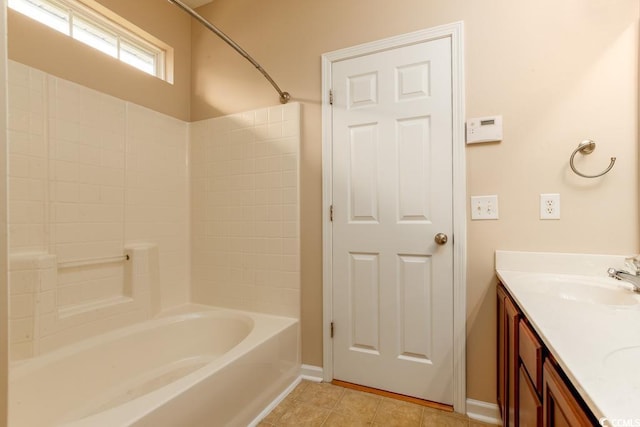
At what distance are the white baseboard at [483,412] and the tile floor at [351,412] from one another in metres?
0.04

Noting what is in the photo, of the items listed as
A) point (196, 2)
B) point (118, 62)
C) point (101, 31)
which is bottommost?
point (118, 62)

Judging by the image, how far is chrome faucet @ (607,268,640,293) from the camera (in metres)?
1.08

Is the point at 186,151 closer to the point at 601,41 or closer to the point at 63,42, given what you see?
the point at 63,42

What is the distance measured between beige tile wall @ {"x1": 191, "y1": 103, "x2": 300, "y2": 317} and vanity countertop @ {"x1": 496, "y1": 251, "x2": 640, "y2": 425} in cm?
128

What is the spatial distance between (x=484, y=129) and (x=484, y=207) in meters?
0.41

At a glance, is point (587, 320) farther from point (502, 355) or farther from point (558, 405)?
point (502, 355)

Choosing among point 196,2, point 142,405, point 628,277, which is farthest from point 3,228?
point 196,2

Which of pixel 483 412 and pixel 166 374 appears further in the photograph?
pixel 166 374

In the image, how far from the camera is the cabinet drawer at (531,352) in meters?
0.78

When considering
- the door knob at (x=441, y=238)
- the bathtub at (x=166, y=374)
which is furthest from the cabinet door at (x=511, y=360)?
the bathtub at (x=166, y=374)

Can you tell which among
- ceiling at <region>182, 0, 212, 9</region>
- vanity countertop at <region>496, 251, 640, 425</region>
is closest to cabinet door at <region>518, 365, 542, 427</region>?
vanity countertop at <region>496, 251, 640, 425</region>

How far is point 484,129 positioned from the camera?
58.9 inches

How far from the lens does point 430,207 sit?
5.28 ft

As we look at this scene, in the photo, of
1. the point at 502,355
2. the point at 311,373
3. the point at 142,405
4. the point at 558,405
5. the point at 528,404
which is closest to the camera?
the point at 558,405
